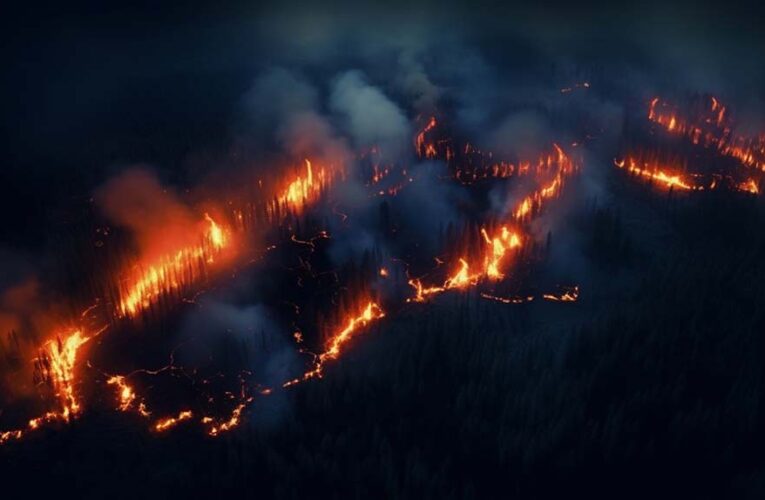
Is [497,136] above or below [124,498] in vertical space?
above

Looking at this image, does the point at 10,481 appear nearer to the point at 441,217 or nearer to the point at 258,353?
the point at 258,353

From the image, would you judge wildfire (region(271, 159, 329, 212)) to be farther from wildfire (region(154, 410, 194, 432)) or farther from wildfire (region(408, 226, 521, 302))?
wildfire (region(154, 410, 194, 432))

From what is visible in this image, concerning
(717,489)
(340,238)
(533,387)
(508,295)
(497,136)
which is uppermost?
(497,136)

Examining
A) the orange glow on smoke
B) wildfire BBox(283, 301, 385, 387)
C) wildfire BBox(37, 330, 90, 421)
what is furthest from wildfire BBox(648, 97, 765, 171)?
wildfire BBox(37, 330, 90, 421)

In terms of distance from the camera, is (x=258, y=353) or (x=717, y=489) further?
(x=258, y=353)

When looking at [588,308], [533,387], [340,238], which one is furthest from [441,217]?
[533,387]

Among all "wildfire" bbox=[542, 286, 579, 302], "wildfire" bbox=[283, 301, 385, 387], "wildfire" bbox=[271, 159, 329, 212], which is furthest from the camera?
"wildfire" bbox=[271, 159, 329, 212]

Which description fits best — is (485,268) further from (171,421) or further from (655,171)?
(655,171)

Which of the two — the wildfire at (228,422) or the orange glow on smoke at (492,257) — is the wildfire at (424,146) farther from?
the wildfire at (228,422)

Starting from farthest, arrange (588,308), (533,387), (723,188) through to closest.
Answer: (723,188), (588,308), (533,387)
